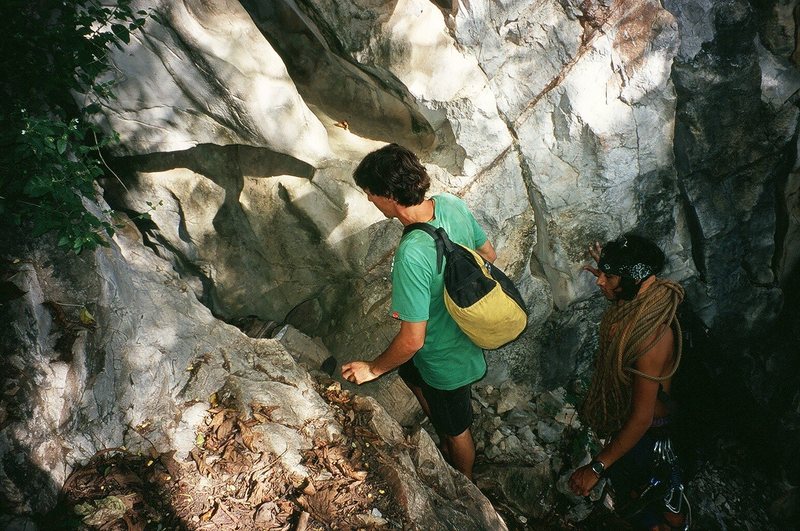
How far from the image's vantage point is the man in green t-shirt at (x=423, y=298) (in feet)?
7.86

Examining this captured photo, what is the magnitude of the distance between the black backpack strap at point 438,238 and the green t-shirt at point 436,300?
1.0 inches

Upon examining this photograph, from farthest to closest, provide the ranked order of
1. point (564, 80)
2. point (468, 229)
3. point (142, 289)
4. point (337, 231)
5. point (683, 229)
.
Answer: point (683, 229) → point (337, 231) → point (564, 80) → point (142, 289) → point (468, 229)

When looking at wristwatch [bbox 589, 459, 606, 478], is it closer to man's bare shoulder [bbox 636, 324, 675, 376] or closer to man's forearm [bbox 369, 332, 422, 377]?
man's bare shoulder [bbox 636, 324, 675, 376]

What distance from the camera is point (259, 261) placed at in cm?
446

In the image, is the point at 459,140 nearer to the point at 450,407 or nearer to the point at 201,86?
the point at 201,86

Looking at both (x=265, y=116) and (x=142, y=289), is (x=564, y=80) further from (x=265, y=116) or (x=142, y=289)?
(x=142, y=289)

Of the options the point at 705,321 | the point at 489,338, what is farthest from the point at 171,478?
the point at 705,321

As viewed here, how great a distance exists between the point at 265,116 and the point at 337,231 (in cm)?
126

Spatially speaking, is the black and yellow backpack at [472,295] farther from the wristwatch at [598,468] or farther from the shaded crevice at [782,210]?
the shaded crevice at [782,210]

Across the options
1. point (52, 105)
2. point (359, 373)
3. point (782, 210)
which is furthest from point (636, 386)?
point (52, 105)

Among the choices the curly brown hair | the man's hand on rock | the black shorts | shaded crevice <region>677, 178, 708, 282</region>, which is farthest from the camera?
shaded crevice <region>677, 178, 708, 282</region>

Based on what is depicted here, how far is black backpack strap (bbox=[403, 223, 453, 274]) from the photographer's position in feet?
7.97

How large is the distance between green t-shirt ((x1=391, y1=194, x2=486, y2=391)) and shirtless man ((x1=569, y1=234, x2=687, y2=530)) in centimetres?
95

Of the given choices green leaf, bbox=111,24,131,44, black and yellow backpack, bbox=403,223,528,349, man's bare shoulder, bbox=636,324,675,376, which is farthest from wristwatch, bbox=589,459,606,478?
green leaf, bbox=111,24,131,44
